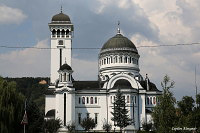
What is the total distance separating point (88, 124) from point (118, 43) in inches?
812

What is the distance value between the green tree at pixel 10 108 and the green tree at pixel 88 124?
74.4ft

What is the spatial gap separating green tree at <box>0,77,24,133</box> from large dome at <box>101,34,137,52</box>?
1456 inches

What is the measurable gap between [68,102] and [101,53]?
646 inches

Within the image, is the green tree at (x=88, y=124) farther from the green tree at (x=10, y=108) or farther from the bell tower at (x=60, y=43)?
the green tree at (x=10, y=108)

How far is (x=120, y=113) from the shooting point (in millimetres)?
66375

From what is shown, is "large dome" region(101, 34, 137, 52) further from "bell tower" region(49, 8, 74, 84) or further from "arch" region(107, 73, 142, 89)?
"bell tower" region(49, 8, 74, 84)

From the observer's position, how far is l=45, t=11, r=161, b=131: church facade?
6994 cm

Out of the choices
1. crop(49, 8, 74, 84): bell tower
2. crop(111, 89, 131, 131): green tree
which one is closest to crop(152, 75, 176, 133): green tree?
Result: crop(111, 89, 131, 131): green tree

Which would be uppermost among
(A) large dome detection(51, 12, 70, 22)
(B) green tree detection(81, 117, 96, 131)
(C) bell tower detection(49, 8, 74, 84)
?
(A) large dome detection(51, 12, 70, 22)

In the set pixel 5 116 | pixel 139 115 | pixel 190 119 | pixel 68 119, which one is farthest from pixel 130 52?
pixel 5 116

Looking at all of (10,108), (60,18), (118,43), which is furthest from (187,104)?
(60,18)

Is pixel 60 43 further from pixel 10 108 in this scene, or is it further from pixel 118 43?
pixel 10 108

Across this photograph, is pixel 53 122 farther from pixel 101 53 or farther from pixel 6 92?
pixel 101 53

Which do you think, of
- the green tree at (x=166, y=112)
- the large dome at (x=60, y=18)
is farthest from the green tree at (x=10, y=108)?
the large dome at (x=60, y=18)
